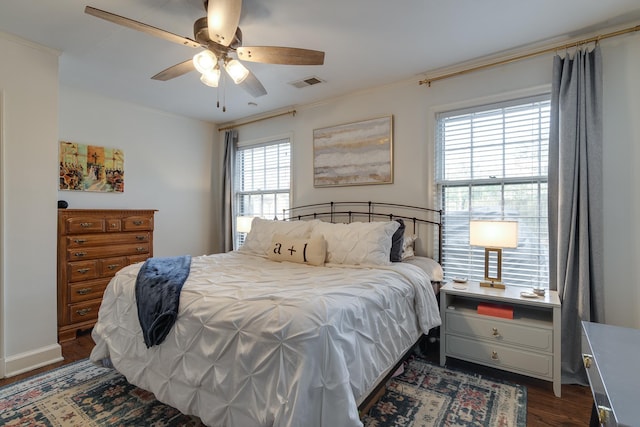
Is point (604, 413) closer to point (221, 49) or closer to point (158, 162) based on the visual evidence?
point (221, 49)

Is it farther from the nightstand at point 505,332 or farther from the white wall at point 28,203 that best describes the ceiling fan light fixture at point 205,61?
the nightstand at point 505,332

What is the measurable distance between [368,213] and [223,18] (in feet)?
7.74

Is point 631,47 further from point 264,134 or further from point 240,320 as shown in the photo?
point 264,134

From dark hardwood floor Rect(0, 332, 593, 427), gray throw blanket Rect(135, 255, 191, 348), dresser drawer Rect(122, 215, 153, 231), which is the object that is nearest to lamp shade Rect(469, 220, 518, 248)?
dark hardwood floor Rect(0, 332, 593, 427)

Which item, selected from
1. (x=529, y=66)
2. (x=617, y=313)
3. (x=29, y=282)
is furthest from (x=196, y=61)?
(x=617, y=313)

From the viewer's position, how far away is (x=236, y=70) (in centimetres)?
212

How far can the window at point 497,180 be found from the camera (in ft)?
8.66

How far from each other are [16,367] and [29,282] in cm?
65

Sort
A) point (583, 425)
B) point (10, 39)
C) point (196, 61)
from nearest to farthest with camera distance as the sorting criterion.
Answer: point (583, 425) → point (196, 61) → point (10, 39)

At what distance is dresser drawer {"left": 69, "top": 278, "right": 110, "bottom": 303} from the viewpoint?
10.3ft

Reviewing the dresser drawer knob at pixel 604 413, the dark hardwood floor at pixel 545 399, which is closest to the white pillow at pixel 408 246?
the dark hardwood floor at pixel 545 399

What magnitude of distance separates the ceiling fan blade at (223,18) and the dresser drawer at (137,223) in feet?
8.25

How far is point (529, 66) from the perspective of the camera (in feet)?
8.74

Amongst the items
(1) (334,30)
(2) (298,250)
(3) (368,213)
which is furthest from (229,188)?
(1) (334,30)
